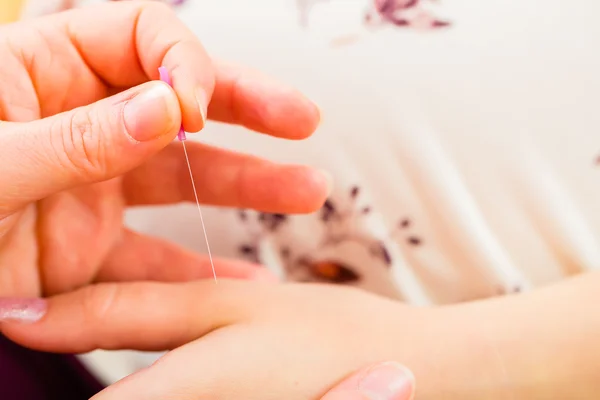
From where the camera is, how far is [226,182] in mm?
780

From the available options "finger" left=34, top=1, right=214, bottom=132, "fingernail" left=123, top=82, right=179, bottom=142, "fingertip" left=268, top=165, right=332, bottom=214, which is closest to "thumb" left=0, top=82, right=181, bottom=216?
"fingernail" left=123, top=82, right=179, bottom=142

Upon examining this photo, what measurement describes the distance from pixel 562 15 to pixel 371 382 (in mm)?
479

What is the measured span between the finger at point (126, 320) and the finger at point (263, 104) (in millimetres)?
212

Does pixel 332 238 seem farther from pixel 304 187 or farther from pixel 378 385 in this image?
pixel 378 385

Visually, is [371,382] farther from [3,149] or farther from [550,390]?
[3,149]

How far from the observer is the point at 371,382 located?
0.57 m

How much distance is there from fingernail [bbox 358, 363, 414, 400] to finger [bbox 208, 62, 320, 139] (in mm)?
292

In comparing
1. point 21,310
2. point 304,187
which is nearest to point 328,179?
point 304,187

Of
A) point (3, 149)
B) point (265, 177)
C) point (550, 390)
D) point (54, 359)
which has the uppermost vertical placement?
point (3, 149)

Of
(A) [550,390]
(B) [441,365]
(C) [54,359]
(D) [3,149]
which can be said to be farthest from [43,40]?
(A) [550,390]

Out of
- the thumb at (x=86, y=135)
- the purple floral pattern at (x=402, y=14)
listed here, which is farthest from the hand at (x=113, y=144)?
the purple floral pattern at (x=402, y=14)

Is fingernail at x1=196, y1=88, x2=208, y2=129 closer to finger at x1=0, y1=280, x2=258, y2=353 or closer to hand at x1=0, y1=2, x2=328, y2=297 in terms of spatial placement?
hand at x1=0, y1=2, x2=328, y2=297

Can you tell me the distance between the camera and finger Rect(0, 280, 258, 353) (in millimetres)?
630

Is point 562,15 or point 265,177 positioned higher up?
point 562,15
